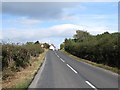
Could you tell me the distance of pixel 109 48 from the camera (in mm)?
35125

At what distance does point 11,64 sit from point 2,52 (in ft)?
5.63

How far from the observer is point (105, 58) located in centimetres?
3834

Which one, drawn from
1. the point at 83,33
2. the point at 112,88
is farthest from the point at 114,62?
the point at 83,33

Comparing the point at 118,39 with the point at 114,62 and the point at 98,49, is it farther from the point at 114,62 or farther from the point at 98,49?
the point at 98,49

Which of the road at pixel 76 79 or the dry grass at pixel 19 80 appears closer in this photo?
the road at pixel 76 79

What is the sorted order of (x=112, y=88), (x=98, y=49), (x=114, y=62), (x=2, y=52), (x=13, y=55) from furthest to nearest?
1. (x=98, y=49)
2. (x=114, y=62)
3. (x=13, y=55)
4. (x=2, y=52)
5. (x=112, y=88)

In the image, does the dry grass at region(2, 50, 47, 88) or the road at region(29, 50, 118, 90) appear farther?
the dry grass at region(2, 50, 47, 88)

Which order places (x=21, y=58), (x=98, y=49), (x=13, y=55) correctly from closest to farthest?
1. (x=13, y=55)
2. (x=21, y=58)
3. (x=98, y=49)

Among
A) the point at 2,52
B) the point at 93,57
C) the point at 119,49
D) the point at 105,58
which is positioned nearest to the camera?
the point at 2,52

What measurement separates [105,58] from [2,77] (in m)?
20.4

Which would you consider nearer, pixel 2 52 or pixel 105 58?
pixel 2 52

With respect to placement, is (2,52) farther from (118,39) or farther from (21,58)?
(118,39)

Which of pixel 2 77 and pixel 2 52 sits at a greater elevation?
pixel 2 52

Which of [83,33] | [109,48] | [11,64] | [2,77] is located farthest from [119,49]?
[83,33]
